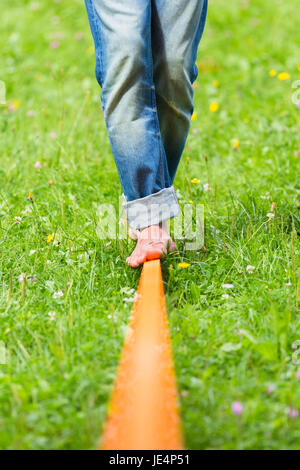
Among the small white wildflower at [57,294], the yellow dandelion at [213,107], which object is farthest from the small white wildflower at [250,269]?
the yellow dandelion at [213,107]

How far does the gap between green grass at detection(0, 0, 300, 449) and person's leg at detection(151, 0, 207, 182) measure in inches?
14.9

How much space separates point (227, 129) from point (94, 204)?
4.59ft

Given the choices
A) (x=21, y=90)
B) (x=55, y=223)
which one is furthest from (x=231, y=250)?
(x=21, y=90)

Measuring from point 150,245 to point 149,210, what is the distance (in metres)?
0.13

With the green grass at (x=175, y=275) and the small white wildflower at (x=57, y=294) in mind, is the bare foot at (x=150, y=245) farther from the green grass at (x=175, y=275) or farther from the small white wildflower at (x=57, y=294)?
the small white wildflower at (x=57, y=294)

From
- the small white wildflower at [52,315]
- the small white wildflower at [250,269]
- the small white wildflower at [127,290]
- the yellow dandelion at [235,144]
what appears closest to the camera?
the small white wildflower at [52,315]

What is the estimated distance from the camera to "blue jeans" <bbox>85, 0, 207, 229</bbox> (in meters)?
2.07

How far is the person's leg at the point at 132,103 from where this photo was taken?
81.2 inches

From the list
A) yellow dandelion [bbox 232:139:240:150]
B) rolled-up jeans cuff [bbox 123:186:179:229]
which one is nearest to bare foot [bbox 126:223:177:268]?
rolled-up jeans cuff [bbox 123:186:179:229]

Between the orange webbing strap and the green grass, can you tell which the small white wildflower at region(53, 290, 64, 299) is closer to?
the green grass

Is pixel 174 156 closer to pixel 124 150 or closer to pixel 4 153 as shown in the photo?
pixel 124 150

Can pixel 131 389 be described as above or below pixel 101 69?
below

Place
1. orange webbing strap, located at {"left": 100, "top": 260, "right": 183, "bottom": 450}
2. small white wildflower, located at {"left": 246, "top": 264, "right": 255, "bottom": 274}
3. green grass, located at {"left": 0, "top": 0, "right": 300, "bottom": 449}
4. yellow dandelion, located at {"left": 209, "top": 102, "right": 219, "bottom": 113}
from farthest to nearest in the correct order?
yellow dandelion, located at {"left": 209, "top": 102, "right": 219, "bottom": 113}, small white wildflower, located at {"left": 246, "top": 264, "right": 255, "bottom": 274}, green grass, located at {"left": 0, "top": 0, "right": 300, "bottom": 449}, orange webbing strap, located at {"left": 100, "top": 260, "right": 183, "bottom": 450}

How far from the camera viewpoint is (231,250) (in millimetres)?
2270
